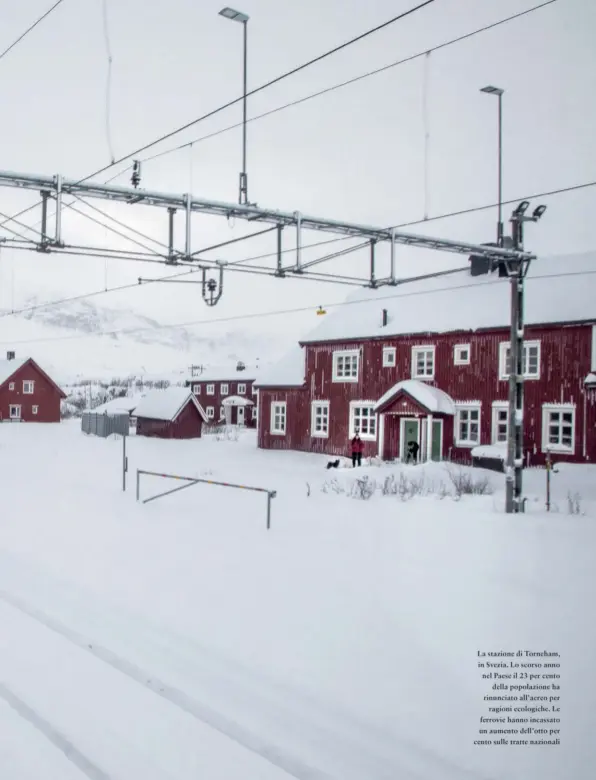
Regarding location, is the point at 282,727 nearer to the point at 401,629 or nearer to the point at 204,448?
the point at 401,629

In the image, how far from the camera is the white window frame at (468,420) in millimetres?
25531

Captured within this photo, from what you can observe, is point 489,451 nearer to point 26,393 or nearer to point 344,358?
point 344,358

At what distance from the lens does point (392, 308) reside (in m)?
29.8

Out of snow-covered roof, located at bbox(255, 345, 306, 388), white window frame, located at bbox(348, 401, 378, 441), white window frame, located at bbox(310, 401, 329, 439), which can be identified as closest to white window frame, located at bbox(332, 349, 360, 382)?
white window frame, located at bbox(348, 401, 378, 441)

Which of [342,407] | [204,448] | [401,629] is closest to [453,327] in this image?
[342,407]

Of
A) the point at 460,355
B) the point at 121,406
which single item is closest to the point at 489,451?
the point at 460,355

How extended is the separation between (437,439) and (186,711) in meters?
22.6

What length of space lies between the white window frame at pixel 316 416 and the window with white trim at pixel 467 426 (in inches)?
273

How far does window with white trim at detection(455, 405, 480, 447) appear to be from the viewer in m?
25.7

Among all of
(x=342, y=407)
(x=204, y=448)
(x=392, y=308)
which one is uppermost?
(x=392, y=308)

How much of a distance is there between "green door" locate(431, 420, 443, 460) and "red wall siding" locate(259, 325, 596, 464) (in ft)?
0.76

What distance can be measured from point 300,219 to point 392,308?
811 inches

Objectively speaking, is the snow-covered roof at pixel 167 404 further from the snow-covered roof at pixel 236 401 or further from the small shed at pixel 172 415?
the snow-covered roof at pixel 236 401

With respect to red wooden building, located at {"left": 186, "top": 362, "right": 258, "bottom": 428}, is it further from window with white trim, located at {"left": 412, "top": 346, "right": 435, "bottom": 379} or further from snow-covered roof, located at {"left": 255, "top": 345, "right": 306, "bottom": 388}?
window with white trim, located at {"left": 412, "top": 346, "right": 435, "bottom": 379}
